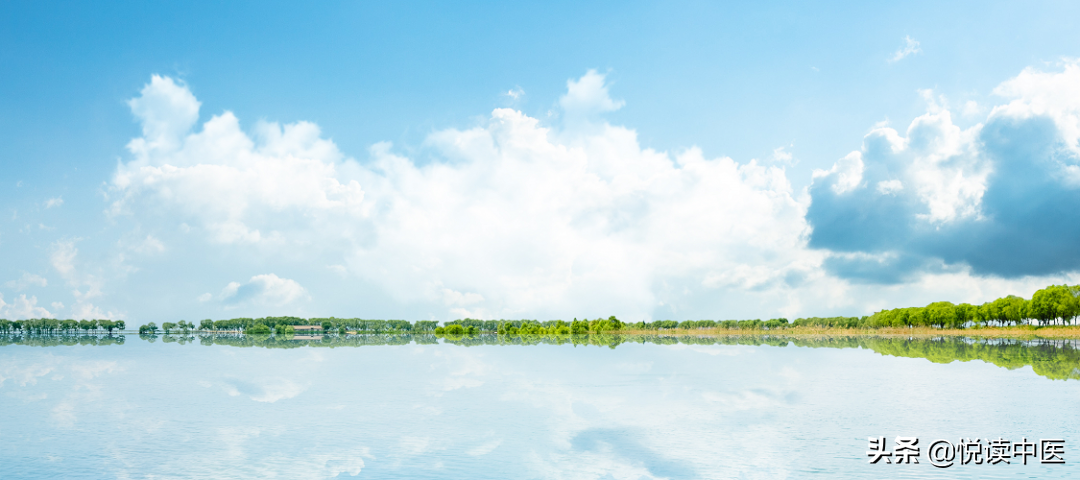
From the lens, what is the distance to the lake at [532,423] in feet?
42.8

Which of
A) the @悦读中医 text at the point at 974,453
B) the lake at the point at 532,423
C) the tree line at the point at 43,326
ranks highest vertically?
the @悦读中医 text at the point at 974,453

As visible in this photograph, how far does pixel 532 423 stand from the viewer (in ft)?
58.3

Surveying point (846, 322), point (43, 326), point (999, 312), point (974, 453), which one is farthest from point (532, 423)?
point (43, 326)

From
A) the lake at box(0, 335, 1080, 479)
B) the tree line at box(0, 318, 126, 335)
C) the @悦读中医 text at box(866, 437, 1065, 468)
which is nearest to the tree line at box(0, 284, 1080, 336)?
the tree line at box(0, 318, 126, 335)

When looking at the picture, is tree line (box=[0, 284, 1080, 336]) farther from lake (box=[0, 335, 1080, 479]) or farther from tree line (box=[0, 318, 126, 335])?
lake (box=[0, 335, 1080, 479])

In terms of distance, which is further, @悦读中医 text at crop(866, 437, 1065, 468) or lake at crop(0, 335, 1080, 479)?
lake at crop(0, 335, 1080, 479)

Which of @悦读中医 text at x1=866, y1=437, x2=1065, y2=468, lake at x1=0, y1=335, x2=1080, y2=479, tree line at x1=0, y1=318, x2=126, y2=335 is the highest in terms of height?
@悦读中医 text at x1=866, y1=437, x2=1065, y2=468

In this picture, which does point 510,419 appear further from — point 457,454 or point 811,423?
point 811,423

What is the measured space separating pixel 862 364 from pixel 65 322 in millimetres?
233342

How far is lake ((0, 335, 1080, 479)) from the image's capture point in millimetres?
13031

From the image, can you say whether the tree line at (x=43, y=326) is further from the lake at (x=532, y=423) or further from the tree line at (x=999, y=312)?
the tree line at (x=999, y=312)

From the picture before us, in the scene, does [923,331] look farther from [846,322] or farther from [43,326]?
[43,326]

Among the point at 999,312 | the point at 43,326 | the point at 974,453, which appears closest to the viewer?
the point at 974,453

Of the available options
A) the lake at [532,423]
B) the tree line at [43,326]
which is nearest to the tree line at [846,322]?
the tree line at [43,326]
